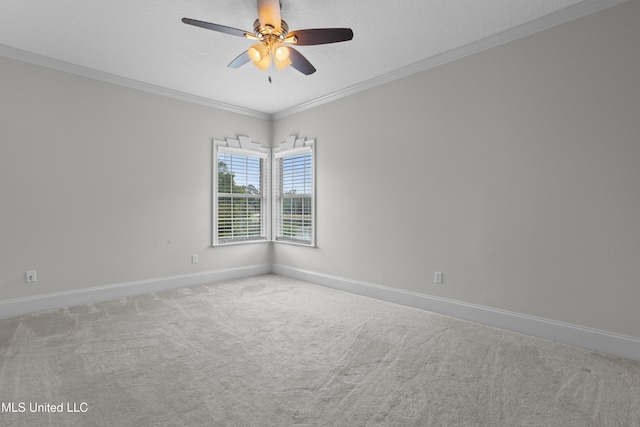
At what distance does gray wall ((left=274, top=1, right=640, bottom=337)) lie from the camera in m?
2.48

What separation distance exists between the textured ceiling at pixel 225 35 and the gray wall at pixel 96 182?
44 centimetres

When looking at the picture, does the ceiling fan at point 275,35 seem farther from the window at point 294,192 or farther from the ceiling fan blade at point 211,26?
the window at point 294,192

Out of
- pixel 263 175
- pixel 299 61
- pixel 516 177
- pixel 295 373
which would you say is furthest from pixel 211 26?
pixel 263 175

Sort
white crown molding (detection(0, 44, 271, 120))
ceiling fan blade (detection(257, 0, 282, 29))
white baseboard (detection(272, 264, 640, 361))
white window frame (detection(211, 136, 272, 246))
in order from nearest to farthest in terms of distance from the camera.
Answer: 1. ceiling fan blade (detection(257, 0, 282, 29))
2. white baseboard (detection(272, 264, 640, 361))
3. white crown molding (detection(0, 44, 271, 120))
4. white window frame (detection(211, 136, 272, 246))

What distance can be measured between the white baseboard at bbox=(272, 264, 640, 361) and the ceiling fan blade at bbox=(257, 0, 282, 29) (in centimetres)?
311

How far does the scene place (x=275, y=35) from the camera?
2561 millimetres

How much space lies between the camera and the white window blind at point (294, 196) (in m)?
5.14

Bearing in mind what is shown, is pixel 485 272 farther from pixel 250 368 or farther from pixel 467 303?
pixel 250 368

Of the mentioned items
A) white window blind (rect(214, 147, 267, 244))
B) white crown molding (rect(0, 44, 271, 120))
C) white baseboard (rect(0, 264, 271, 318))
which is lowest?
white baseboard (rect(0, 264, 271, 318))

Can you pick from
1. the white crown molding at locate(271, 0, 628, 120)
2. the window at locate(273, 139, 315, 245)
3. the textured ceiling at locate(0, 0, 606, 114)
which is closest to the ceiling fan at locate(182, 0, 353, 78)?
the textured ceiling at locate(0, 0, 606, 114)

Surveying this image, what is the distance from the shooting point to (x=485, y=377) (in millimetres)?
2176

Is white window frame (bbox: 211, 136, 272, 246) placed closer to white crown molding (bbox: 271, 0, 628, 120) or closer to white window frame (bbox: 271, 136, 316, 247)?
white window frame (bbox: 271, 136, 316, 247)

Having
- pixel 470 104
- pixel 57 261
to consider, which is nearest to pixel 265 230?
pixel 57 261

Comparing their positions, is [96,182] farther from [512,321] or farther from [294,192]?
[512,321]
